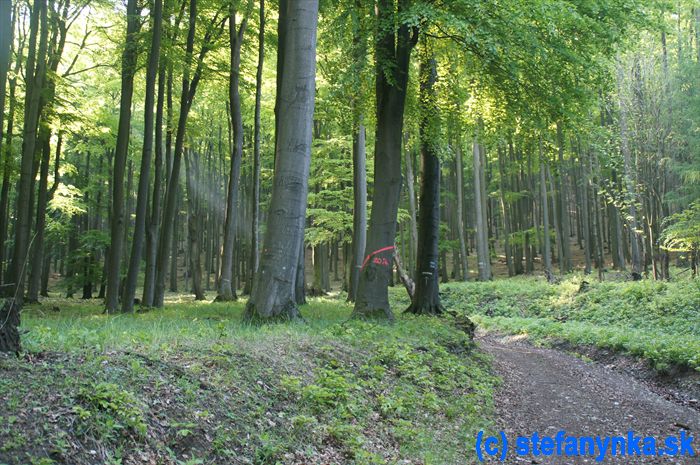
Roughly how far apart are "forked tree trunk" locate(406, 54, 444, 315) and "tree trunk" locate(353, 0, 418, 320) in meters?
2.38

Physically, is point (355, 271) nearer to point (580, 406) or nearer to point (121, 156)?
point (121, 156)

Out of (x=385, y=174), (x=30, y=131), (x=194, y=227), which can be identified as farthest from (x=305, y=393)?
(x=194, y=227)

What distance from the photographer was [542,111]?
1223 centimetres

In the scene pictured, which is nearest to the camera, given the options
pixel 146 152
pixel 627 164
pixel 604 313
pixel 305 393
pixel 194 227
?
pixel 305 393

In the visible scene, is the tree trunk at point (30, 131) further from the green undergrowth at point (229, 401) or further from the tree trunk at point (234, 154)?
the green undergrowth at point (229, 401)

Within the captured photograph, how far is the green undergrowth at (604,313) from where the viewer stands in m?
11.6

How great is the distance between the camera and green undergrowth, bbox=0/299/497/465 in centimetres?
360

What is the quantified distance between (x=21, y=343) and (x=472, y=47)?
374 inches

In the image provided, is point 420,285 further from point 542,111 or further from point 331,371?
point 331,371

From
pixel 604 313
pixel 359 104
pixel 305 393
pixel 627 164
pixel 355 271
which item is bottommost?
pixel 305 393

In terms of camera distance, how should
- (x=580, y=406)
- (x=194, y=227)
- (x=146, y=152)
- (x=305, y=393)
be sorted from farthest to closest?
(x=194, y=227) → (x=146, y=152) → (x=580, y=406) → (x=305, y=393)

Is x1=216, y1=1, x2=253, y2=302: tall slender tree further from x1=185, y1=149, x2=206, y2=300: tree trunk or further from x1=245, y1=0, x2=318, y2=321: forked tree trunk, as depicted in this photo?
x1=245, y1=0, x2=318, y2=321: forked tree trunk

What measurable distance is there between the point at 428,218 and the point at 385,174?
326 centimetres

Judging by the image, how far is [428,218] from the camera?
46.9 ft
